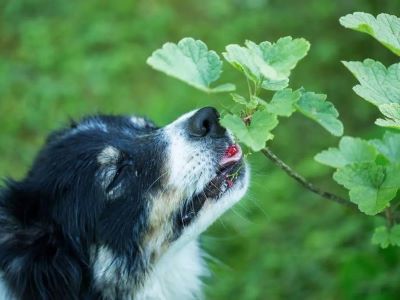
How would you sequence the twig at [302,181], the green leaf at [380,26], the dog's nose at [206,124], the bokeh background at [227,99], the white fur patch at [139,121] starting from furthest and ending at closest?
the bokeh background at [227,99] → the white fur patch at [139,121] → the dog's nose at [206,124] → the twig at [302,181] → the green leaf at [380,26]

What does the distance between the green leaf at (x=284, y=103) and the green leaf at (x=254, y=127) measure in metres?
0.02

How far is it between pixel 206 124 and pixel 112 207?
532 millimetres

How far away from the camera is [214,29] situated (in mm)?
6617

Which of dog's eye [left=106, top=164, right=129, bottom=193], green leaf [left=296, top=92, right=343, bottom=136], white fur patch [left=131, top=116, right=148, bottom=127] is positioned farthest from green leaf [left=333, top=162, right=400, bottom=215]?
white fur patch [left=131, top=116, right=148, bottom=127]

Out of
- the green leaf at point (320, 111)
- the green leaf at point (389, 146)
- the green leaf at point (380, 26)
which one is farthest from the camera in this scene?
the green leaf at point (389, 146)

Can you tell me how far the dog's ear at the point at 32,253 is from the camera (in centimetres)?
285

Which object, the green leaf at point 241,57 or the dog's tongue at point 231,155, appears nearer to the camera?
the green leaf at point 241,57

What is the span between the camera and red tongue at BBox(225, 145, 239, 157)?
9.36 ft

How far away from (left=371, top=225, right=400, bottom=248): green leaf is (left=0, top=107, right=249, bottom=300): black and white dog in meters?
0.72

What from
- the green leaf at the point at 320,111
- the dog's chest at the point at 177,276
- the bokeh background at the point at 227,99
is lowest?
the bokeh background at the point at 227,99

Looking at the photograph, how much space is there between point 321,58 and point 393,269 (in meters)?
2.41

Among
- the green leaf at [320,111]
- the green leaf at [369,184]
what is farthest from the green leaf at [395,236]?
the green leaf at [320,111]

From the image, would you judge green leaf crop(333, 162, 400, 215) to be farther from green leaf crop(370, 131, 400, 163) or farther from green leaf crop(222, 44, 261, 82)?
green leaf crop(222, 44, 261, 82)

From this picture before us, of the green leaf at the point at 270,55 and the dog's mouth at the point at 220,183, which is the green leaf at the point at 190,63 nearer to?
the green leaf at the point at 270,55
